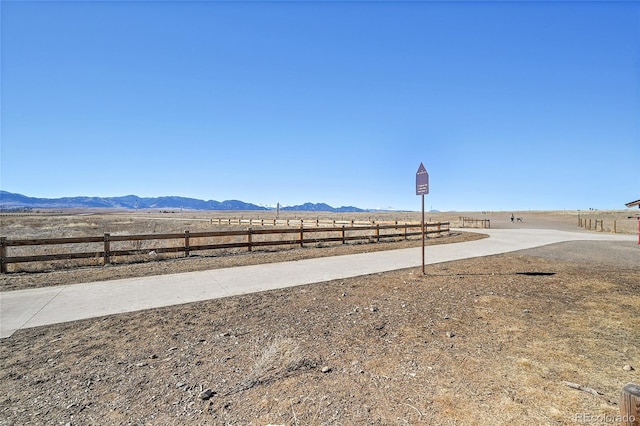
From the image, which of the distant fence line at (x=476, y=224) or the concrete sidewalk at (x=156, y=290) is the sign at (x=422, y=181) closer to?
the concrete sidewalk at (x=156, y=290)

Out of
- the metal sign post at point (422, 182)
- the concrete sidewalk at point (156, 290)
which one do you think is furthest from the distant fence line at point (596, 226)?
the metal sign post at point (422, 182)

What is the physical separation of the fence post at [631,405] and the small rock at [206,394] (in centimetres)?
344

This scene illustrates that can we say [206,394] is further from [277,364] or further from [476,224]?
[476,224]

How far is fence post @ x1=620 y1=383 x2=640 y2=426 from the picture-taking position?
73.0 inches

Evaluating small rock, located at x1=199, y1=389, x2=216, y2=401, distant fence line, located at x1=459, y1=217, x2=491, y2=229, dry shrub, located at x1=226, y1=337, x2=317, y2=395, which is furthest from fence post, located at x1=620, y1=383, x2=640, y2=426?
distant fence line, located at x1=459, y1=217, x2=491, y2=229

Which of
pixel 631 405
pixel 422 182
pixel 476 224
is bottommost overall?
pixel 476 224

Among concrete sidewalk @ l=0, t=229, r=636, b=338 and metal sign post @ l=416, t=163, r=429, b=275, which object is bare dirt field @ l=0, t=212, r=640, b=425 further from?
metal sign post @ l=416, t=163, r=429, b=275

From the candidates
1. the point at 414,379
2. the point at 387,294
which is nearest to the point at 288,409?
the point at 414,379

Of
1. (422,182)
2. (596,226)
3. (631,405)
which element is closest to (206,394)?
(631,405)

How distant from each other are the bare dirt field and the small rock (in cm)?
2

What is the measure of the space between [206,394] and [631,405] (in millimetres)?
3535

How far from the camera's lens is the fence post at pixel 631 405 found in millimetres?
1854

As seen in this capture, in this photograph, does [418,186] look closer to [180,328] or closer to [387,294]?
[387,294]

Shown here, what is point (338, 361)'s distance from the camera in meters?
4.20
